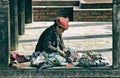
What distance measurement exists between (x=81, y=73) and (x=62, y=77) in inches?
16.8

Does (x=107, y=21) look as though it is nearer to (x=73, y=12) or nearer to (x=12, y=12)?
(x=73, y=12)

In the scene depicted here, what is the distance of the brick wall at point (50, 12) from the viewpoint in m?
20.2

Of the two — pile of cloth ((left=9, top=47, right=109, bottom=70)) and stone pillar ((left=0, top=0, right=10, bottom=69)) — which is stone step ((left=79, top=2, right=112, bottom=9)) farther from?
stone pillar ((left=0, top=0, right=10, bottom=69))

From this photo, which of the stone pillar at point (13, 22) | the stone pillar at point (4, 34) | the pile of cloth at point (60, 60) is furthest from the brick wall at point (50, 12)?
the stone pillar at point (4, 34)

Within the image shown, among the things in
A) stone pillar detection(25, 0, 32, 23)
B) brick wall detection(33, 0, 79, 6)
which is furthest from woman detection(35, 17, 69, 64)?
brick wall detection(33, 0, 79, 6)

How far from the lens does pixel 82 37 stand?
1617cm

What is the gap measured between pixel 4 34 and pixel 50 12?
1005 cm

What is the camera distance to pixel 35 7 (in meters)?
20.5

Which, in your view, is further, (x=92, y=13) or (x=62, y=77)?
(x=92, y=13)

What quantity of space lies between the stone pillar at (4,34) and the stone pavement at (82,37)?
2884 mm

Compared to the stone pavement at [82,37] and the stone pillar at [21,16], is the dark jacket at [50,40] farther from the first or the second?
the stone pillar at [21,16]

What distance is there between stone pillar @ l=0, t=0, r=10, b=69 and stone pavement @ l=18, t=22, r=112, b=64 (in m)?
2.88

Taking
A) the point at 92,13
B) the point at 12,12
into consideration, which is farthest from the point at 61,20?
the point at 92,13

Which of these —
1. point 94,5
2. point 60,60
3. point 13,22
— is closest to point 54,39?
point 60,60
